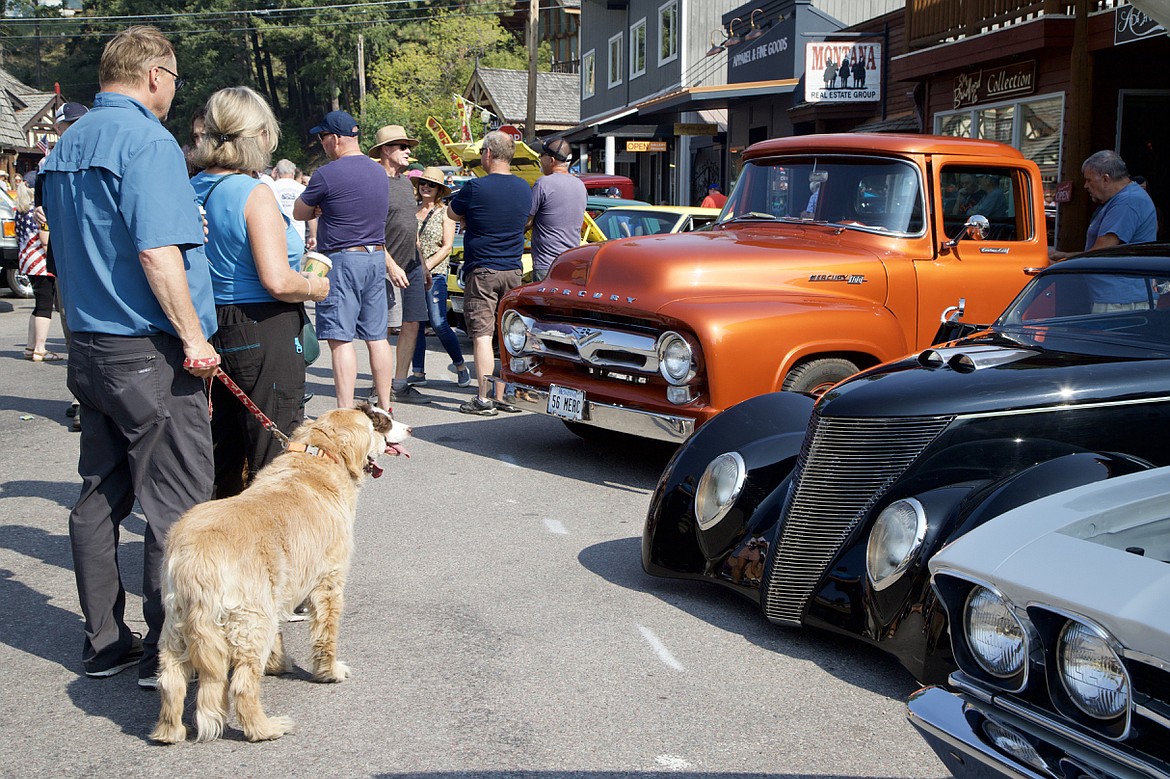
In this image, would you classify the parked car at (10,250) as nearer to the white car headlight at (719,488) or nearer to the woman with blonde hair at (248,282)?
the woman with blonde hair at (248,282)

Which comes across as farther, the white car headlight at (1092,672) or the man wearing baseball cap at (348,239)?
the man wearing baseball cap at (348,239)

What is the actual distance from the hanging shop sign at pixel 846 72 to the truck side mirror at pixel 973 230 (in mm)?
12258

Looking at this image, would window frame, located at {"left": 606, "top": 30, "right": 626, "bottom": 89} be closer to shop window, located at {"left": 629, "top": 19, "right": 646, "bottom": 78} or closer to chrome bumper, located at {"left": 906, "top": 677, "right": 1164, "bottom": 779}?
shop window, located at {"left": 629, "top": 19, "right": 646, "bottom": 78}

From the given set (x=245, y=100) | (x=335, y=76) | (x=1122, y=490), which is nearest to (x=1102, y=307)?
(x=1122, y=490)

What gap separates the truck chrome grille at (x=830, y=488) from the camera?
418cm

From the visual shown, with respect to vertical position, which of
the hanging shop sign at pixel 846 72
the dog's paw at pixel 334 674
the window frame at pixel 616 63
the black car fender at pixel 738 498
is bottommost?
the dog's paw at pixel 334 674

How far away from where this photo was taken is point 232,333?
4.67m

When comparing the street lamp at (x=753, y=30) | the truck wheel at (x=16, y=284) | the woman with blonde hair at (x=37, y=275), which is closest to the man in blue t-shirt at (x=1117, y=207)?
the woman with blonde hair at (x=37, y=275)

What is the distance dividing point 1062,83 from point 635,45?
22180mm

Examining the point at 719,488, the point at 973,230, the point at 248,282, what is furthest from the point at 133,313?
the point at 973,230

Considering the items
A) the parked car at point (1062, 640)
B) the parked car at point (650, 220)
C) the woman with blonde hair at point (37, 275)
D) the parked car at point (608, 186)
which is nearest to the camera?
the parked car at point (1062, 640)

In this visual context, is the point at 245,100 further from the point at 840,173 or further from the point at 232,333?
the point at 840,173

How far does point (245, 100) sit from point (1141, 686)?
3817 mm

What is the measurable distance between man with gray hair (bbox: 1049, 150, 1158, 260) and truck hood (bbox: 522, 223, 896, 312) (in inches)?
99.0
